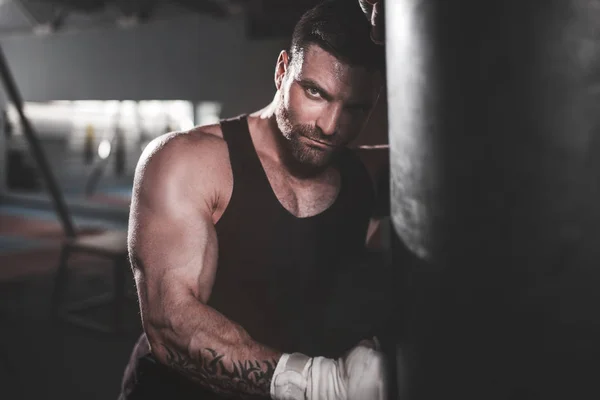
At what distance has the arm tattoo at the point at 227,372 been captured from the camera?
76cm

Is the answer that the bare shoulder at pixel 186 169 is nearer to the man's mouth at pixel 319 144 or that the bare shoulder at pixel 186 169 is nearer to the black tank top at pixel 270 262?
the black tank top at pixel 270 262

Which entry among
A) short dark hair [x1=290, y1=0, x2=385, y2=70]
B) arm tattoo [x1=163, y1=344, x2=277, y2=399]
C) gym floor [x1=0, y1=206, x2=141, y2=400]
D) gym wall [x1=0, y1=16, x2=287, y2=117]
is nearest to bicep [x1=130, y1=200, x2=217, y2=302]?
arm tattoo [x1=163, y1=344, x2=277, y2=399]

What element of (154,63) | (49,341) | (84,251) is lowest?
(49,341)

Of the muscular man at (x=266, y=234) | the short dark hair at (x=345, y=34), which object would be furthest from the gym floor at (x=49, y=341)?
the short dark hair at (x=345, y=34)

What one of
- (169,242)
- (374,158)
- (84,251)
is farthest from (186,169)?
(84,251)

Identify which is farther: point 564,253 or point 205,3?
point 205,3

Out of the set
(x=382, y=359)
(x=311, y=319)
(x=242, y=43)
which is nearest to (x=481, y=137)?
(x=382, y=359)

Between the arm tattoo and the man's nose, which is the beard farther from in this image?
the arm tattoo

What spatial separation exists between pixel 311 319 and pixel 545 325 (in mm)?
673

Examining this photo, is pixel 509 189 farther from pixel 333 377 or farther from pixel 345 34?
pixel 345 34

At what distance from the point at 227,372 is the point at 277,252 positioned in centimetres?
26

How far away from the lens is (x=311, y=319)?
3.47 feet

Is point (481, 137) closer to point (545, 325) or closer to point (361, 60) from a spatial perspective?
point (545, 325)

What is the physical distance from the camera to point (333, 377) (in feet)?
2.35
